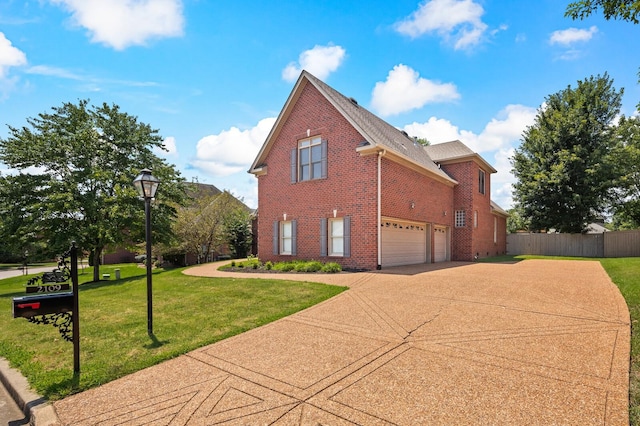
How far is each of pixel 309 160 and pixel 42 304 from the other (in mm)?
12221

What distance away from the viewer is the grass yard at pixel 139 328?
4633 millimetres

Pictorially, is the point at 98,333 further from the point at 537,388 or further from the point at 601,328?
the point at 601,328

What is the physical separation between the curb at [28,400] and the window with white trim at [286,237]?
11.7m

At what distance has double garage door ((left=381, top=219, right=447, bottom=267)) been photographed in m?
14.5

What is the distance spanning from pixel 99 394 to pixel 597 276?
13922mm

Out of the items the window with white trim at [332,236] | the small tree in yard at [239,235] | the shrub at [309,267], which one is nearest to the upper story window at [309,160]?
the window with white trim at [332,236]

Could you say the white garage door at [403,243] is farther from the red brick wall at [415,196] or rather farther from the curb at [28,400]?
the curb at [28,400]

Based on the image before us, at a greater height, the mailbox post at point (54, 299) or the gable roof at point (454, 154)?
the gable roof at point (454, 154)

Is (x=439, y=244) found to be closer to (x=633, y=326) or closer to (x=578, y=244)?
(x=578, y=244)

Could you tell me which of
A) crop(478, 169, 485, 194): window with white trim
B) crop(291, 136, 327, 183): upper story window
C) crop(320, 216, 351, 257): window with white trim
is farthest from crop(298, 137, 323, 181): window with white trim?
crop(478, 169, 485, 194): window with white trim

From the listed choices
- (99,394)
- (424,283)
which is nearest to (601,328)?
(424,283)

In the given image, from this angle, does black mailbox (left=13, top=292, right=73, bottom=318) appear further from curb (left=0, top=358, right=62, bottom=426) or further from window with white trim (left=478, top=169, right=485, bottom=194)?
window with white trim (left=478, top=169, right=485, bottom=194)

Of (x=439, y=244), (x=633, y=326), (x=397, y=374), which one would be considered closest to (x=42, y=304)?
(x=397, y=374)

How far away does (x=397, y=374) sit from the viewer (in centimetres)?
398
